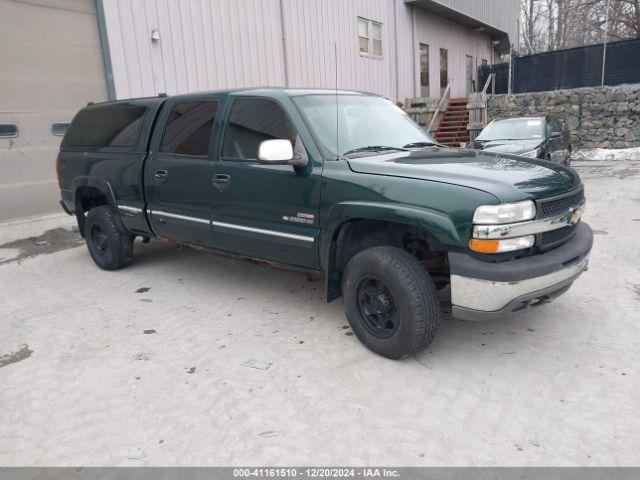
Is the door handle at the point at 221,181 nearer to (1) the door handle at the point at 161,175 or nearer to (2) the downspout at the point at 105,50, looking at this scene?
(1) the door handle at the point at 161,175

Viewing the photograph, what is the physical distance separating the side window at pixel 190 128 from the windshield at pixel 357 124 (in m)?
0.98

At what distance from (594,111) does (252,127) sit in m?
16.4

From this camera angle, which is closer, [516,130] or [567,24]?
[516,130]

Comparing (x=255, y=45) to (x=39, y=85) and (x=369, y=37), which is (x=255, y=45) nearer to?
(x=39, y=85)

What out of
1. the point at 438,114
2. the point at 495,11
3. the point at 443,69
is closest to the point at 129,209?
the point at 438,114

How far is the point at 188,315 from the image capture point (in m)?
4.48

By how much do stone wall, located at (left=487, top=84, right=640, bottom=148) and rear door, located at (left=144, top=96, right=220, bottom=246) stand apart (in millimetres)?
16117

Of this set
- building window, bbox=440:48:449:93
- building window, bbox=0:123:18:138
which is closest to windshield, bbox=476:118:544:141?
building window, bbox=0:123:18:138

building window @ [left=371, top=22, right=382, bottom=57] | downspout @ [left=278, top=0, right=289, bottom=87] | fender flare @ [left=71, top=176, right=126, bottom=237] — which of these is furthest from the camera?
building window @ [left=371, top=22, right=382, bottom=57]

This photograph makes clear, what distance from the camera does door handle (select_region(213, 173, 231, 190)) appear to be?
4293 millimetres

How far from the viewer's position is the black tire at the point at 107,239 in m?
5.69

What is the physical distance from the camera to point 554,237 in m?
3.35

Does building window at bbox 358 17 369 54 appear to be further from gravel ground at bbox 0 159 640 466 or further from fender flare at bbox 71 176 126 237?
gravel ground at bbox 0 159 640 466

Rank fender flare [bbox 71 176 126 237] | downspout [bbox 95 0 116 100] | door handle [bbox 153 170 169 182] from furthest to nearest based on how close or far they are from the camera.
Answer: downspout [bbox 95 0 116 100], fender flare [bbox 71 176 126 237], door handle [bbox 153 170 169 182]
